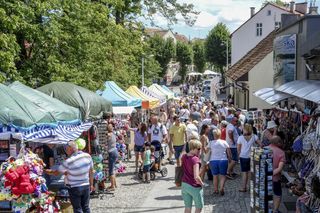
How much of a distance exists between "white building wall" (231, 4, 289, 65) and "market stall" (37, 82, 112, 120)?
4770 centimetres

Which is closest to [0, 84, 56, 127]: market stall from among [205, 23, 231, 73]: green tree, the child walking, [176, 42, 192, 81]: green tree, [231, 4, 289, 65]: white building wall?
the child walking

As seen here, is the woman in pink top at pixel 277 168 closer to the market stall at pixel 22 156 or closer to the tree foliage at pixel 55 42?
the market stall at pixel 22 156

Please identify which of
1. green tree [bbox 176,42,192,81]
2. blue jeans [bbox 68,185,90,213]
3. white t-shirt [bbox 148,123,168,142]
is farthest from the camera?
green tree [bbox 176,42,192,81]

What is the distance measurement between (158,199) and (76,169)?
149 inches

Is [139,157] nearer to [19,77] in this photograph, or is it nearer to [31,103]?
[19,77]

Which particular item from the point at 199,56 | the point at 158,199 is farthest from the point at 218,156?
the point at 199,56

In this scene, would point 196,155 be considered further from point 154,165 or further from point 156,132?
point 156,132

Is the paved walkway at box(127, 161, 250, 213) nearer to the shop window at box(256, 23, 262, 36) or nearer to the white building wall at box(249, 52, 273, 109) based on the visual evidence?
the white building wall at box(249, 52, 273, 109)

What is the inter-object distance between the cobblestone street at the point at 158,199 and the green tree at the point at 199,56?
86.5 meters

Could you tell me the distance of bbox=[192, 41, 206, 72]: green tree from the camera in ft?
329

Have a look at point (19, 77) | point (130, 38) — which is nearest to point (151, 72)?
point (130, 38)

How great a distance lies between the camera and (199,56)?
101375 mm

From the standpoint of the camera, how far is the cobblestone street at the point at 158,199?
11.2m

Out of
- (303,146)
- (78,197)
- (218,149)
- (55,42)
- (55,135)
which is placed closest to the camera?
(78,197)
